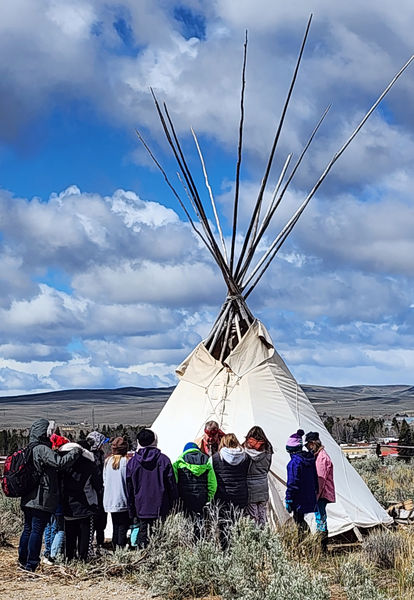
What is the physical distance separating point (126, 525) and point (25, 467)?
1.24 meters

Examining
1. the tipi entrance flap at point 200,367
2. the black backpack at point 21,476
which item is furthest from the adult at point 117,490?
the tipi entrance flap at point 200,367

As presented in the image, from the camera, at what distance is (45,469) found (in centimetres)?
692

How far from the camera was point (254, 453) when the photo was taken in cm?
754

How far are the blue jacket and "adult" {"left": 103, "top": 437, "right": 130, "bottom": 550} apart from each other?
1562mm

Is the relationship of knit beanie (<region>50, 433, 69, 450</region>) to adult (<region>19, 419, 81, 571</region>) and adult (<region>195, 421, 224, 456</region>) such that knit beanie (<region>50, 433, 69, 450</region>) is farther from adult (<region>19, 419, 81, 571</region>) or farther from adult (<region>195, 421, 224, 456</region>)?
adult (<region>195, 421, 224, 456</region>)

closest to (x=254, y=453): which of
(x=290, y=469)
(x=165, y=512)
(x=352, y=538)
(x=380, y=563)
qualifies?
(x=290, y=469)

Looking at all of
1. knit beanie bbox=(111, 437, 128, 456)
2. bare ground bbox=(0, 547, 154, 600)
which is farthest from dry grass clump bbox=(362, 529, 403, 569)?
knit beanie bbox=(111, 437, 128, 456)

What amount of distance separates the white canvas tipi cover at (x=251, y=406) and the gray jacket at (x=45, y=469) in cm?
247

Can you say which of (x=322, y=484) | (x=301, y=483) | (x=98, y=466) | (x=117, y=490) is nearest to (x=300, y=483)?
(x=301, y=483)

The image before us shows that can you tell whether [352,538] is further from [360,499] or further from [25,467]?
[25,467]

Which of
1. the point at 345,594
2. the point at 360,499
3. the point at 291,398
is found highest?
the point at 291,398

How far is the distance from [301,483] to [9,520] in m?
3.94

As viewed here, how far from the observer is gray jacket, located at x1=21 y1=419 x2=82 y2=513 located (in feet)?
22.5

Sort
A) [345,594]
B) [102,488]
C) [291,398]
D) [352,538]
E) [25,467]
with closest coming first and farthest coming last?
[345,594] < [25,467] < [102,488] < [352,538] < [291,398]
